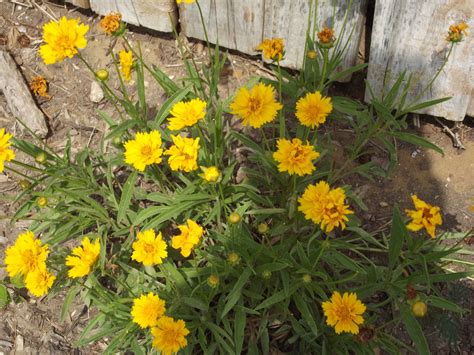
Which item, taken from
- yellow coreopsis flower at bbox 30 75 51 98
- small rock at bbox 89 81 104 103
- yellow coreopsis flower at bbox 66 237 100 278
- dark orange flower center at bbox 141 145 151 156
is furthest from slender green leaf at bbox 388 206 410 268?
yellow coreopsis flower at bbox 30 75 51 98

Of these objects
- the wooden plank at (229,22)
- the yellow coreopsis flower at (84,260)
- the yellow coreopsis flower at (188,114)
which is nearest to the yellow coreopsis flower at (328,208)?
the yellow coreopsis flower at (188,114)

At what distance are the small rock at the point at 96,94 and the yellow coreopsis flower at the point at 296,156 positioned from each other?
135cm

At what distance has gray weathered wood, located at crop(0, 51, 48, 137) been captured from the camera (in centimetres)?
256

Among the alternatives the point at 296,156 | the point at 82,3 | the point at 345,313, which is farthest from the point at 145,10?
the point at 345,313

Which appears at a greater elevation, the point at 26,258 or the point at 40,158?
the point at 40,158

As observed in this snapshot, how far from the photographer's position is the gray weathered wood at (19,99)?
8.39ft

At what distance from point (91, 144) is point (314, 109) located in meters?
1.27

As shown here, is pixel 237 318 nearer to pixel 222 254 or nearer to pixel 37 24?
pixel 222 254

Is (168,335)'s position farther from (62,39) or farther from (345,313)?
(62,39)

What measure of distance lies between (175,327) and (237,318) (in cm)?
26

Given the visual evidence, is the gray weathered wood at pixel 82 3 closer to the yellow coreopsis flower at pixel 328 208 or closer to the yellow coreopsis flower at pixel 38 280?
the yellow coreopsis flower at pixel 38 280

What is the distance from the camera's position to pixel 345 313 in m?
1.60

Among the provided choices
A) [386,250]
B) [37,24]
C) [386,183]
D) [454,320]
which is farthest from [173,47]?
[454,320]

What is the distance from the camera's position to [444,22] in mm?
2049
